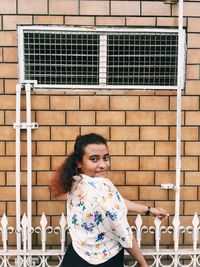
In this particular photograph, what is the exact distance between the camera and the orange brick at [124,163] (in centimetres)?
392

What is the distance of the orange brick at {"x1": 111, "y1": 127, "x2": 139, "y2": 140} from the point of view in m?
3.90

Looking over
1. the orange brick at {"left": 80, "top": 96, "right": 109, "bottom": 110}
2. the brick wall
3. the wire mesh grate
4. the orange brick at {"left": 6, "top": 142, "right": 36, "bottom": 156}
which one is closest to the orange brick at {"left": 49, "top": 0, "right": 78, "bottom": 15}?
the brick wall

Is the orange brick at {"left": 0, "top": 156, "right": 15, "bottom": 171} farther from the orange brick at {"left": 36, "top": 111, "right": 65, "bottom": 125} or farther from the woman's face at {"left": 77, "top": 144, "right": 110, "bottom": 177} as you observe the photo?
the woman's face at {"left": 77, "top": 144, "right": 110, "bottom": 177}

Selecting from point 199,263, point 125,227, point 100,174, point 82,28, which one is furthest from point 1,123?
point 199,263

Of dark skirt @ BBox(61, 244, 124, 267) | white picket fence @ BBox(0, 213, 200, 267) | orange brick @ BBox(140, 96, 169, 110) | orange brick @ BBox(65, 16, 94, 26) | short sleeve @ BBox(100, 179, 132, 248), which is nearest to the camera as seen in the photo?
short sleeve @ BBox(100, 179, 132, 248)

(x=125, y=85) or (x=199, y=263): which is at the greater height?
(x=125, y=85)

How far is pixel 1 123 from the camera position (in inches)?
152

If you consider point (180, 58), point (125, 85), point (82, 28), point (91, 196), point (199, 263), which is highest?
point (82, 28)

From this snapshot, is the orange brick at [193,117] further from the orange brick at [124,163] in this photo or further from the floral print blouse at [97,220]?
the floral print blouse at [97,220]

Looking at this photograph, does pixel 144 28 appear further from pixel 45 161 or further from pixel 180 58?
pixel 45 161

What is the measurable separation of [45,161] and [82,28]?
4.60 feet

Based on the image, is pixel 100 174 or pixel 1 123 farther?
pixel 1 123

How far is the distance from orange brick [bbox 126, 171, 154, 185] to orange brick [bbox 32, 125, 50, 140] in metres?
0.93

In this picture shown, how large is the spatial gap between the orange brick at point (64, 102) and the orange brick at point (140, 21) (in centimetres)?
93
